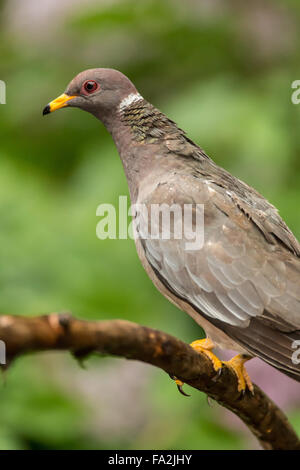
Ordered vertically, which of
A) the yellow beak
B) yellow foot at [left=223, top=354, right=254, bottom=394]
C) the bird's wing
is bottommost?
yellow foot at [left=223, top=354, right=254, bottom=394]

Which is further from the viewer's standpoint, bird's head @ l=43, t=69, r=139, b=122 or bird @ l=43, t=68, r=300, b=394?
bird's head @ l=43, t=69, r=139, b=122

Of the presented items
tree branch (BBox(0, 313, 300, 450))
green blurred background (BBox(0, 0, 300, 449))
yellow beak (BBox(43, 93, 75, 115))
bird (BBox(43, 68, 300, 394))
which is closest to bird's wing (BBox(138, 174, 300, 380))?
bird (BBox(43, 68, 300, 394))

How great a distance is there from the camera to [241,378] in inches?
116

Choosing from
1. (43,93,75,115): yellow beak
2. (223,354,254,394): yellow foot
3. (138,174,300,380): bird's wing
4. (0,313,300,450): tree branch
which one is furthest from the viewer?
(43,93,75,115): yellow beak

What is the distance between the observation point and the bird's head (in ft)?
10.5

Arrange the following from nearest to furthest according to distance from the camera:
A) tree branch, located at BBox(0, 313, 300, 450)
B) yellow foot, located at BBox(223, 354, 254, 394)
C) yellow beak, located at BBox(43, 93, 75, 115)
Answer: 1. tree branch, located at BBox(0, 313, 300, 450)
2. yellow foot, located at BBox(223, 354, 254, 394)
3. yellow beak, located at BBox(43, 93, 75, 115)

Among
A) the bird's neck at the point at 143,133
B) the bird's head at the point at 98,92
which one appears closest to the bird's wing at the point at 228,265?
the bird's neck at the point at 143,133

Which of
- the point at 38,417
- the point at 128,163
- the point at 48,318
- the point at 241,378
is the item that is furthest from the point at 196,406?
the point at 48,318

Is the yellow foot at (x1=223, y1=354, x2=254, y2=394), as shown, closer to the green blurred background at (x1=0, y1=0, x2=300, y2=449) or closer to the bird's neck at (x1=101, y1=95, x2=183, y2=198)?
the green blurred background at (x1=0, y1=0, x2=300, y2=449)

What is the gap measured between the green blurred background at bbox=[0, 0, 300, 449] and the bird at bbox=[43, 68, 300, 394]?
619mm

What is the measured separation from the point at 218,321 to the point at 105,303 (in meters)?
1.42

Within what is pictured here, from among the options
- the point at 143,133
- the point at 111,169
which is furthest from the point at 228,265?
the point at 111,169

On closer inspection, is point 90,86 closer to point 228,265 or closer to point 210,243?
point 210,243
